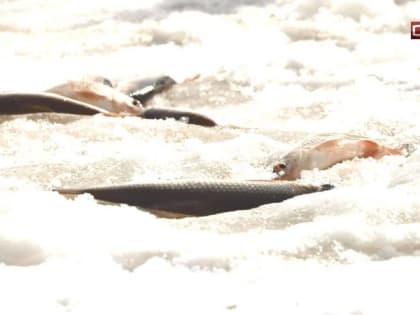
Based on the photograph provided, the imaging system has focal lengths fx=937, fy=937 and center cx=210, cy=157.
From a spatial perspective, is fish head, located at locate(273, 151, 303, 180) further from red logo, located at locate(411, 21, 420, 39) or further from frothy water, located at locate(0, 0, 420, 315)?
red logo, located at locate(411, 21, 420, 39)

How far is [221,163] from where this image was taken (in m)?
4.43

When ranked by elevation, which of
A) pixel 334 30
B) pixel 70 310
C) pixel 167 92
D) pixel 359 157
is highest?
pixel 334 30

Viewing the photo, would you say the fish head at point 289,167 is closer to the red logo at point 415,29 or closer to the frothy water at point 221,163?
the frothy water at point 221,163

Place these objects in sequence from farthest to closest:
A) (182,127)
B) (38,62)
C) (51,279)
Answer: (38,62) < (182,127) < (51,279)

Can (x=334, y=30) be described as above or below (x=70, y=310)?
above

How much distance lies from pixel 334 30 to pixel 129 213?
5764 mm

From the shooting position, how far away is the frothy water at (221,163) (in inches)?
100

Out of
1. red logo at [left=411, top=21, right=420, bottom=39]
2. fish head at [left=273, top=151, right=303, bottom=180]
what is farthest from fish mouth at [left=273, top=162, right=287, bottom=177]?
red logo at [left=411, top=21, right=420, bottom=39]

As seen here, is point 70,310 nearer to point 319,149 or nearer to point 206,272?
point 206,272

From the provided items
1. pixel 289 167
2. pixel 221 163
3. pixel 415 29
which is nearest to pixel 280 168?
pixel 289 167

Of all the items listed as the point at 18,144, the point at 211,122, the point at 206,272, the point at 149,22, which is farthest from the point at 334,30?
the point at 206,272

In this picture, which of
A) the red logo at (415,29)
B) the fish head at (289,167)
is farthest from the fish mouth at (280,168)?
the red logo at (415,29)

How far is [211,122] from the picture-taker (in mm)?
5590

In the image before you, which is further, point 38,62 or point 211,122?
point 38,62
